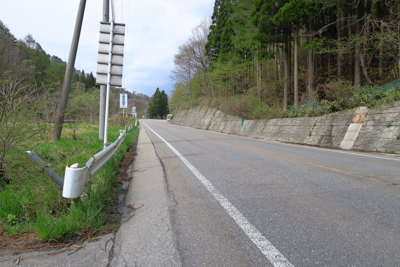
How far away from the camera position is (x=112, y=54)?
689 cm

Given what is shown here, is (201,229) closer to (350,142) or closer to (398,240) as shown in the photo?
(398,240)

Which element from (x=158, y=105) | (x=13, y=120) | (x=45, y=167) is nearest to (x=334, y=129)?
(x=45, y=167)

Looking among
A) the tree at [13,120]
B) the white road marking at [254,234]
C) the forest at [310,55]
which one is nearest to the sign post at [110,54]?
the tree at [13,120]

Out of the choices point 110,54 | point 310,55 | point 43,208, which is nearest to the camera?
point 43,208

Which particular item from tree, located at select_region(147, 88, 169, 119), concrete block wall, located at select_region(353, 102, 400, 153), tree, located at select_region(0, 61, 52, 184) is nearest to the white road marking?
tree, located at select_region(0, 61, 52, 184)

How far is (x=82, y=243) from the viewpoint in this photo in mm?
2377

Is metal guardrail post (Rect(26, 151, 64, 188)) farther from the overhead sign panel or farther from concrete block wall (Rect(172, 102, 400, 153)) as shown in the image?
concrete block wall (Rect(172, 102, 400, 153))

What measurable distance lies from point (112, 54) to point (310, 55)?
46.5 feet

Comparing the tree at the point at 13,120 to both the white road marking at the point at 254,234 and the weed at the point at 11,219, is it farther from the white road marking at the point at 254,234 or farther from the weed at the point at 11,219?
the white road marking at the point at 254,234

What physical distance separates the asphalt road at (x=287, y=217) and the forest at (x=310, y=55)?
7.96 meters

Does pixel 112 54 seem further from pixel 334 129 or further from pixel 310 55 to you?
pixel 310 55

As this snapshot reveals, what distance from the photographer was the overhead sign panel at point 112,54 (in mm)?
6801

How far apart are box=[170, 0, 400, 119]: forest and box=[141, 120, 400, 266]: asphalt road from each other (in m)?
7.96

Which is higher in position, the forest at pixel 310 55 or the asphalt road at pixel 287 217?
the forest at pixel 310 55
